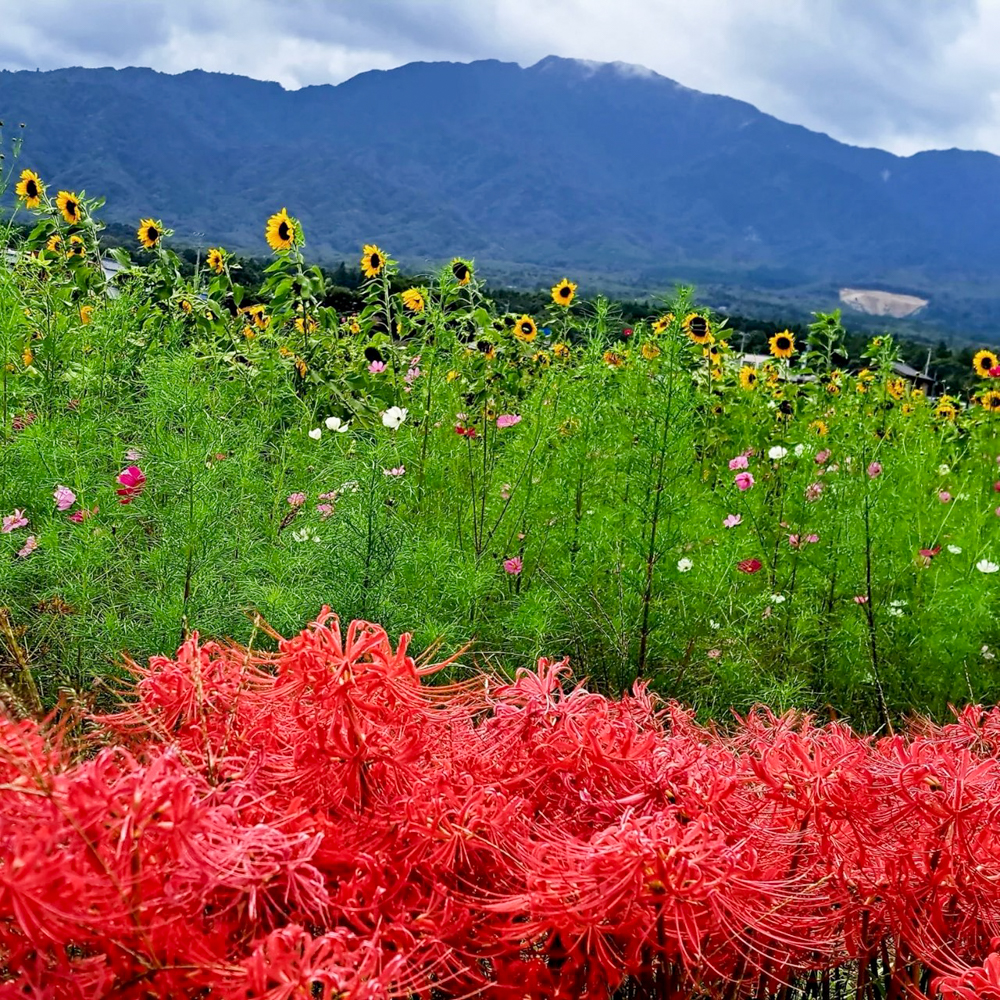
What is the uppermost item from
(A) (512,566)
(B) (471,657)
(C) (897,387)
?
(C) (897,387)

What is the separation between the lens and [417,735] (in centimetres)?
107

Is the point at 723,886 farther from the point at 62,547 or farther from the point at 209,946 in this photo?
the point at 62,547

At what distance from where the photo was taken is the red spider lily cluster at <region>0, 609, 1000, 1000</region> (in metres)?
0.76

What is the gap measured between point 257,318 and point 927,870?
6.85 meters

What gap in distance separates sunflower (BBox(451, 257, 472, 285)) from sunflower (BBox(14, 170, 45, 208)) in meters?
2.53

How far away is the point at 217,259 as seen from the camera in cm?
627

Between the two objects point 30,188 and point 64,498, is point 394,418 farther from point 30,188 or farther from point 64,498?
point 30,188

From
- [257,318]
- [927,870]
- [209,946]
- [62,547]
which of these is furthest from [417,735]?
[257,318]

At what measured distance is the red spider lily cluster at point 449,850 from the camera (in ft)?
2.50

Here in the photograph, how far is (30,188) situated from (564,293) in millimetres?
3204

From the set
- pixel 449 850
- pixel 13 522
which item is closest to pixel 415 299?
pixel 13 522

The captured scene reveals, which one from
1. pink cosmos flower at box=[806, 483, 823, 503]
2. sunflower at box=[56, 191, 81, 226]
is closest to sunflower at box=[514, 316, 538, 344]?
pink cosmos flower at box=[806, 483, 823, 503]

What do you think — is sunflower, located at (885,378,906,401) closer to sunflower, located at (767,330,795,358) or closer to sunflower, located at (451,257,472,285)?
sunflower, located at (767,330,795,358)

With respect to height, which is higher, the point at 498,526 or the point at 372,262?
the point at 372,262
